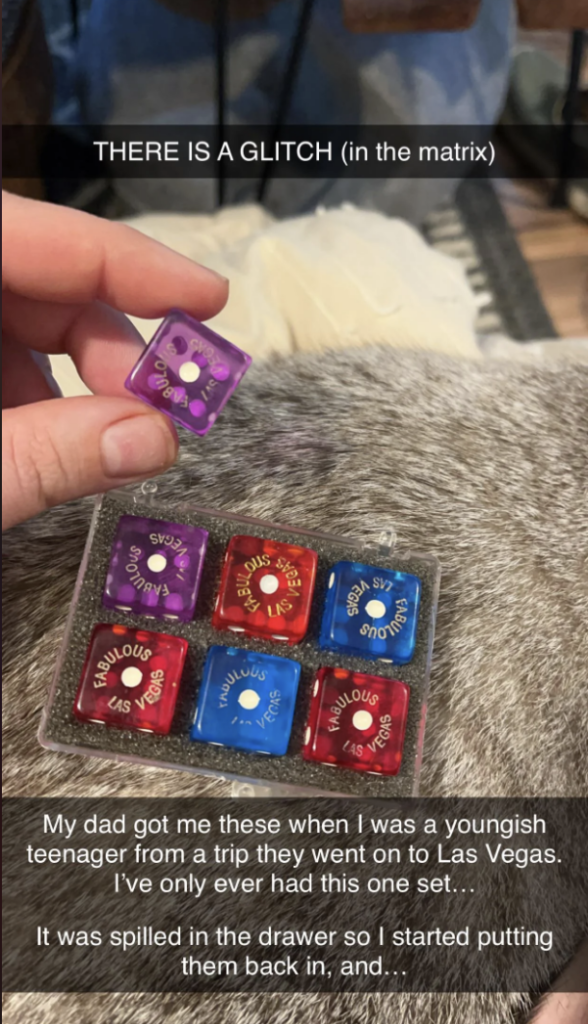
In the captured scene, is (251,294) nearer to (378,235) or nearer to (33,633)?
(378,235)

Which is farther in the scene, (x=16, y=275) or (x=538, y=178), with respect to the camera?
(x=538, y=178)

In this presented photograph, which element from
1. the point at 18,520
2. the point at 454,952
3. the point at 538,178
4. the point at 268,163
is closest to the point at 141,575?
the point at 18,520

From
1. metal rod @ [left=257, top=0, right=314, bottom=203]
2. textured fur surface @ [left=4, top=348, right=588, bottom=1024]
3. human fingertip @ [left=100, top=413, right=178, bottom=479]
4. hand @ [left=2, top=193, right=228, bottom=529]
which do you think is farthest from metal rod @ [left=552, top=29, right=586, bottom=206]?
human fingertip @ [left=100, top=413, right=178, bottom=479]

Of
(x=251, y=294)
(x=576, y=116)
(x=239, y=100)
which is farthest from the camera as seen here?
(x=576, y=116)

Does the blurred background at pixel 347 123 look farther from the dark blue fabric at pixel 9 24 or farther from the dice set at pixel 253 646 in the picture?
the dice set at pixel 253 646

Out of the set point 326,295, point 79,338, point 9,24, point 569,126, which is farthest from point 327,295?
point 569,126

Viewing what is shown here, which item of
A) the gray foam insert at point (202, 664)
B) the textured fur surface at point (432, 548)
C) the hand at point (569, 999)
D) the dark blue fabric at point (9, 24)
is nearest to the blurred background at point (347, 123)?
the dark blue fabric at point (9, 24)

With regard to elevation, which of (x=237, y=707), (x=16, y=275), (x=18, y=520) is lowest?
(x=237, y=707)

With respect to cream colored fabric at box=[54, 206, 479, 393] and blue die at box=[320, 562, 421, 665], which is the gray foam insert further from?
cream colored fabric at box=[54, 206, 479, 393]
